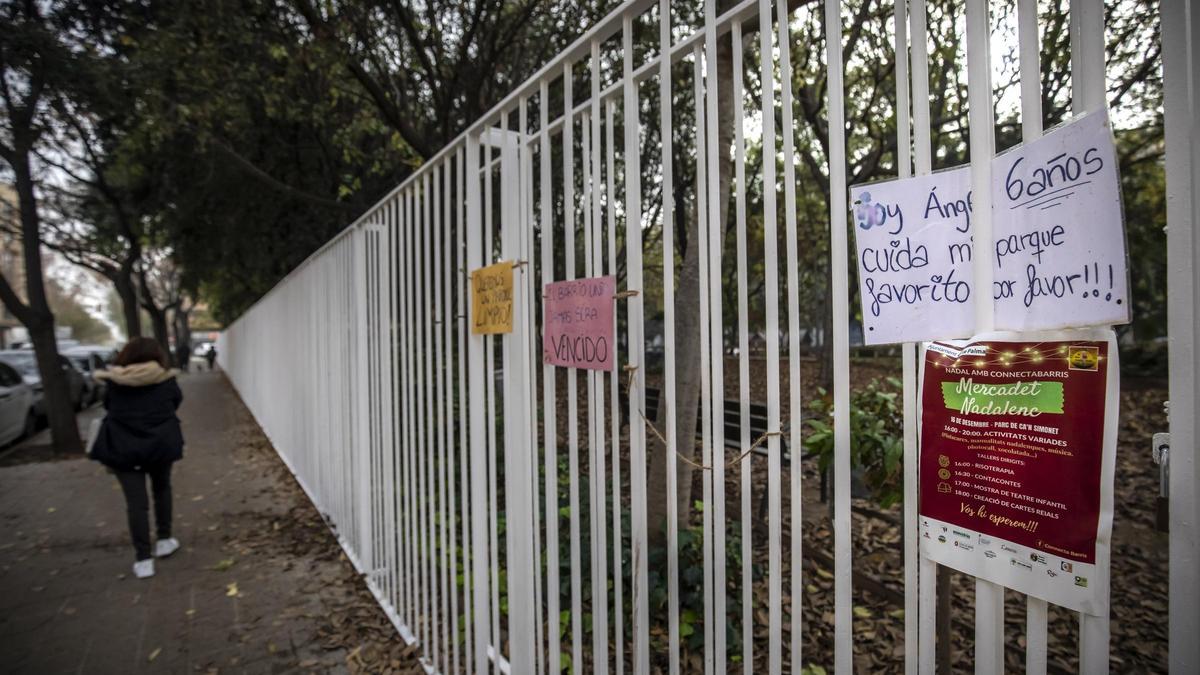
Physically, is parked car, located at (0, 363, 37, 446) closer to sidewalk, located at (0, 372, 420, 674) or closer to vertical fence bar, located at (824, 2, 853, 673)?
sidewalk, located at (0, 372, 420, 674)

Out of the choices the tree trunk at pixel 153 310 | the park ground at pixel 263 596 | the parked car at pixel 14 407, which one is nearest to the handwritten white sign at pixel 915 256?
the park ground at pixel 263 596

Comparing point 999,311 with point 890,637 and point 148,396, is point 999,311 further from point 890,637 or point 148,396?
point 148,396

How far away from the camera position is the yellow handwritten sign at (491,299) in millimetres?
2236

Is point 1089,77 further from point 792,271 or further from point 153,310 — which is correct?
point 153,310

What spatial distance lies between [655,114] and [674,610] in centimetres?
480

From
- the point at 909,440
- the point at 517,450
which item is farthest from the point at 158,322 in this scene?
the point at 909,440

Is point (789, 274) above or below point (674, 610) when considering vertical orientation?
above

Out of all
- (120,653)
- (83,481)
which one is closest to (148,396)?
(120,653)

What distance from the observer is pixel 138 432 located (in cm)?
448

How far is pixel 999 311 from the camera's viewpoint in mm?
985

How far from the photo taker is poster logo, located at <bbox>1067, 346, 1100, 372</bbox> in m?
0.86

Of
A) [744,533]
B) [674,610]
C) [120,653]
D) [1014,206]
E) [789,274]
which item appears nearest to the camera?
[1014,206]

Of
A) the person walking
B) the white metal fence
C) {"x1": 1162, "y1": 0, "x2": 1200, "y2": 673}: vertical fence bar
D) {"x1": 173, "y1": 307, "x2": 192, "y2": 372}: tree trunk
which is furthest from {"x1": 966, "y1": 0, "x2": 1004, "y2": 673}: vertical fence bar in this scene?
{"x1": 173, "y1": 307, "x2": 192, "y2": 372}: tree trunk

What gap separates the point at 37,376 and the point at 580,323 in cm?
1546
